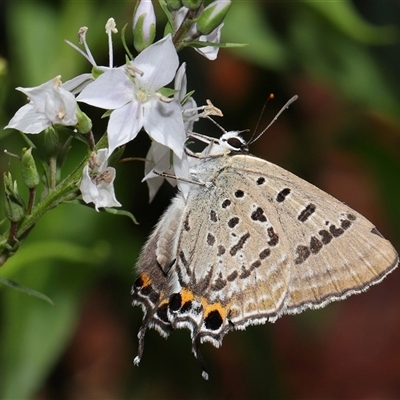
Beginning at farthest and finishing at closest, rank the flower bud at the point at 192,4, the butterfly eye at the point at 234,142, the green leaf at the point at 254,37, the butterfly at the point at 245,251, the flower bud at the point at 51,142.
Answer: the green leaf at the point at 254,37 → the butterfly eye at the point at 234,142 → the butterfly at the point at 245,251 → the flower bud at the point at 51,142 → the flower bud at the point at 192,4

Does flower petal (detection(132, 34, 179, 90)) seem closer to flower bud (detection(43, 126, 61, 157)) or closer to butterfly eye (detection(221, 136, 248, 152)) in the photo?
flower bud (detection(43, 126, 61, 157))

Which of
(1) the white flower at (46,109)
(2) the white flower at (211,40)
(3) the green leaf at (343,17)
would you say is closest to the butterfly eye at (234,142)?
(2) the white flower at (211,40)

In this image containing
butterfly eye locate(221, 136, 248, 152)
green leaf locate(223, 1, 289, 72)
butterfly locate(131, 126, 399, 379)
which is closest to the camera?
butterfly locate(131, 126, 399, 379)

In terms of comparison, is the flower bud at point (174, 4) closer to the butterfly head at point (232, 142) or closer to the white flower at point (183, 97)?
the white flower at point (183, 97)

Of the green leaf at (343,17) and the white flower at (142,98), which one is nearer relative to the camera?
the white flower at (142,98)

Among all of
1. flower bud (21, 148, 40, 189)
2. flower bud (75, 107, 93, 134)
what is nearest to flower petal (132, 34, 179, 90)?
flower bud (75, 107, 93, 134)

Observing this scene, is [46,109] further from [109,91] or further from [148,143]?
[148,143]
